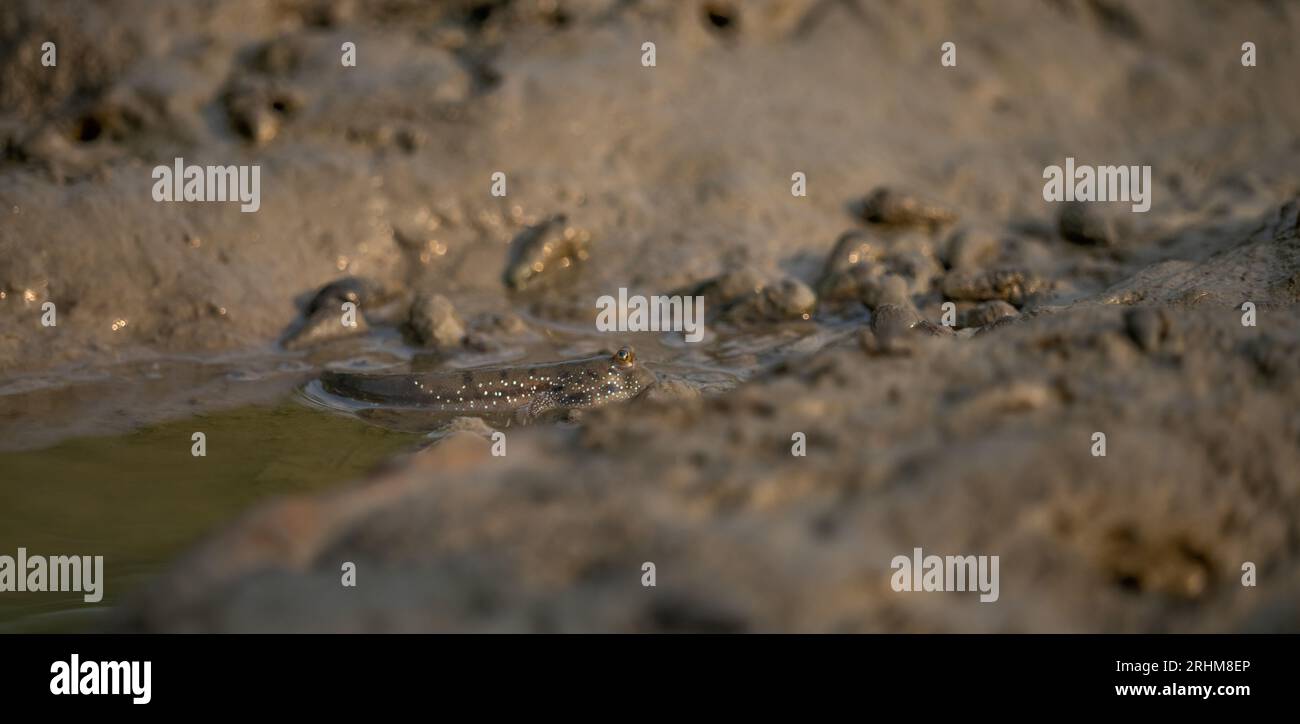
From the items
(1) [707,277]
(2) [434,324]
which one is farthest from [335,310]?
(1) [707,277]

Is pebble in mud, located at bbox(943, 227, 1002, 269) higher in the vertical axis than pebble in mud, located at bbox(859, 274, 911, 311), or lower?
higher

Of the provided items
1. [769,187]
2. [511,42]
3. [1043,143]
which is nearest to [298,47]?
[511,42]

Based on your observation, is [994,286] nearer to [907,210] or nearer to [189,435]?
[907,210]

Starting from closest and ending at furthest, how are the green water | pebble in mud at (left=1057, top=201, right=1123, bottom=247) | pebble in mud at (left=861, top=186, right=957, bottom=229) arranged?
the green water → pebble in mud at (left=1057, top=201, right=1123, bottom=247) → pebble in mud at (left=861, top=186, right=957, bottom=229)

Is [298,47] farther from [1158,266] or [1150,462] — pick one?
[1150,462]

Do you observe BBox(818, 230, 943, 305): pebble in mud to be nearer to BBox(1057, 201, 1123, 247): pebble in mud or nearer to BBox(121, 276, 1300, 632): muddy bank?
BBox(1057, 201, 1123, 247): pebble in mud

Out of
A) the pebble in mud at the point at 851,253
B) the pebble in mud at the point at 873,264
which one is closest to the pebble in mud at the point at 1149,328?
the pebble in mud at the point at 873,264

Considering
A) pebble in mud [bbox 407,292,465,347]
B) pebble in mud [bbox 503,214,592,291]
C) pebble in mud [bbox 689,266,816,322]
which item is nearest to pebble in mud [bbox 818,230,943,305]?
pebble in mud [bbox 689,266,816,322]
